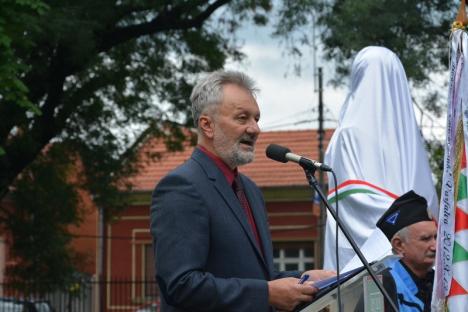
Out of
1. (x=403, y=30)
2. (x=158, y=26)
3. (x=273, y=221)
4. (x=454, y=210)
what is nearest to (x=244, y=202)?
(x=454, y=210)

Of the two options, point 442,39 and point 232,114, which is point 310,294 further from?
point 442,39

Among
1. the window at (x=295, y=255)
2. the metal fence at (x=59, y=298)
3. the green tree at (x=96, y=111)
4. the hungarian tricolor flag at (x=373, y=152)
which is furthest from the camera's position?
the window at (x=295, y=255)

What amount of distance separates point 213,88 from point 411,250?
1.71m

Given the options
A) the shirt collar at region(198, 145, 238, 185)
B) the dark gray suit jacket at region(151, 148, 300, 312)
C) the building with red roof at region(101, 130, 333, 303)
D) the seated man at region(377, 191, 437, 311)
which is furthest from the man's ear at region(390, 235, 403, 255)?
Result: the building with red roof at region(101, 130, 333, 303)

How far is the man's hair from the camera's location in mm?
4277

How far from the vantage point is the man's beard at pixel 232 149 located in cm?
422

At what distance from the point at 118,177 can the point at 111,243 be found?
17.4 meters

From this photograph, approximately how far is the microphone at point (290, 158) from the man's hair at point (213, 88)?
0.26 m

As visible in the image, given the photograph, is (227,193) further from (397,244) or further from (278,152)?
(397,244)

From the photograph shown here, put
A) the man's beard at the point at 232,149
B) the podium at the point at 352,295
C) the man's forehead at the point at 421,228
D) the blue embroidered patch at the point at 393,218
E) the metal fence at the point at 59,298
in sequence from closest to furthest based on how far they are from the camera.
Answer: the podium at the point at 352,295, the man's beard at the point at 232,149, the man's forehead at the point at 421,228, the blue embroidered patch at the point at 393,218, the metal fence at the point at 59,298

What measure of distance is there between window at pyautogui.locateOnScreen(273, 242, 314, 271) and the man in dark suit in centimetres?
3136

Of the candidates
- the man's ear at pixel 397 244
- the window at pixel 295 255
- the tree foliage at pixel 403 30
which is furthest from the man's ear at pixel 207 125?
the window at pixel 295 255

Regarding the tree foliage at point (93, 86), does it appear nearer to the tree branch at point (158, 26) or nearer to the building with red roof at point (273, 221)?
the tree branch at point (158, 26)

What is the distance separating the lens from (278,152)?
4195mm
